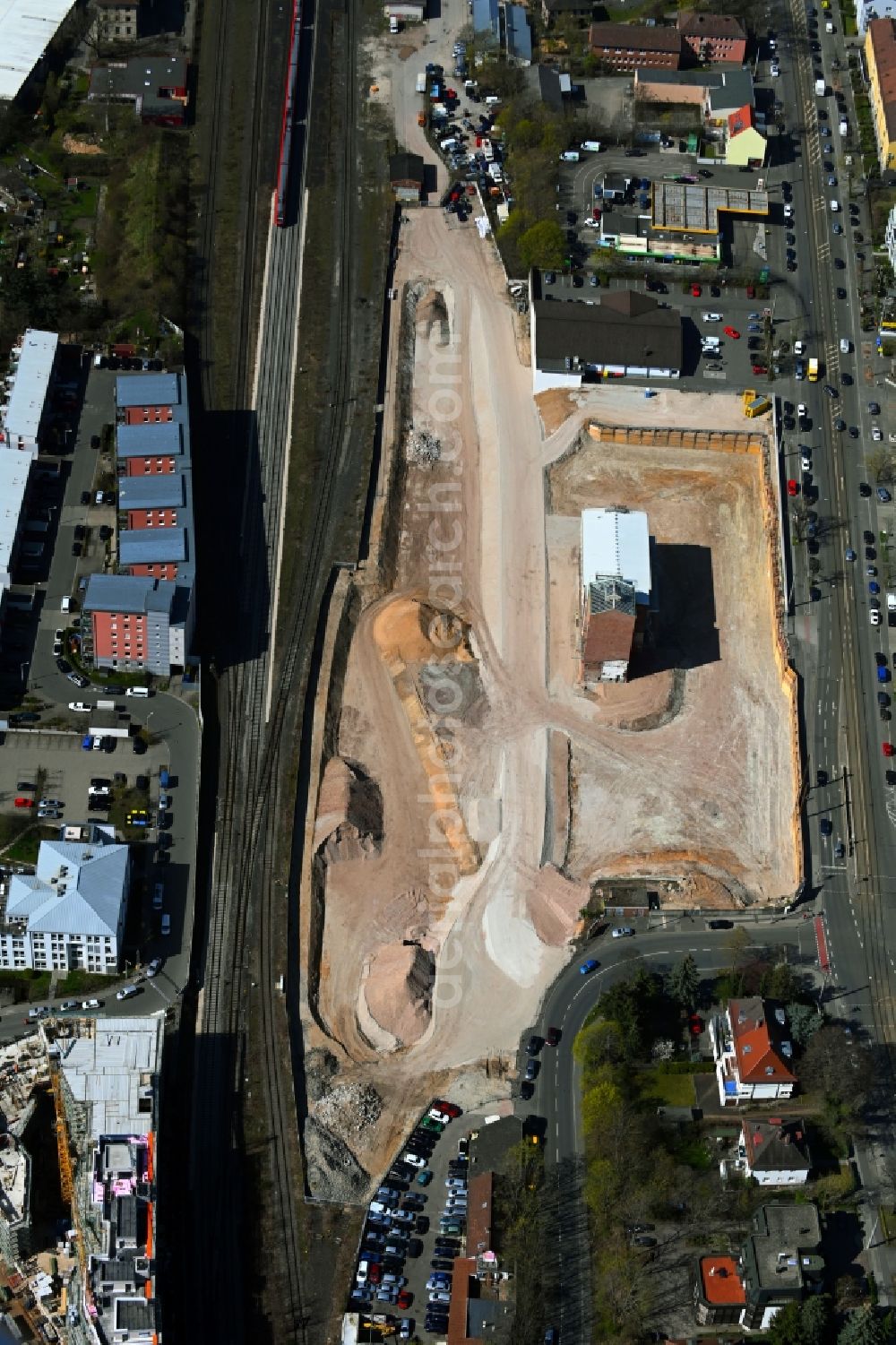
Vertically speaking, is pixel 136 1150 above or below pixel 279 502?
below

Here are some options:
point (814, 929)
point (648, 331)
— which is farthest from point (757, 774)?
point (648, 331)

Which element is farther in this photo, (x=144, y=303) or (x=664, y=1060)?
(x=144, y=303)

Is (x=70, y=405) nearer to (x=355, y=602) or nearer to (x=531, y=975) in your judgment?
(x=355, y=602)

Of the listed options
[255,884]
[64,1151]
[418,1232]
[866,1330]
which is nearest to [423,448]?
[255,884]

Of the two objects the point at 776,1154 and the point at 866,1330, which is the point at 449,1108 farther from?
the point at 866,1330

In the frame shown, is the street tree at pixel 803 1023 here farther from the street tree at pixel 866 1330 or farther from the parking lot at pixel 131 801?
the parking lot at pixel 131 801

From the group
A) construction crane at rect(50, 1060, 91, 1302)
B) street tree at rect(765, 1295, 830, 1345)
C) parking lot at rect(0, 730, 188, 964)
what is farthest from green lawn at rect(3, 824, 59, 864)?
street tree at rect(765, 1295, 830, 1345)

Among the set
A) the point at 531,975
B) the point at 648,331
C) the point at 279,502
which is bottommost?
the point at 531,975

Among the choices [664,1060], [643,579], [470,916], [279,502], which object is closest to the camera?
[664,1060]
